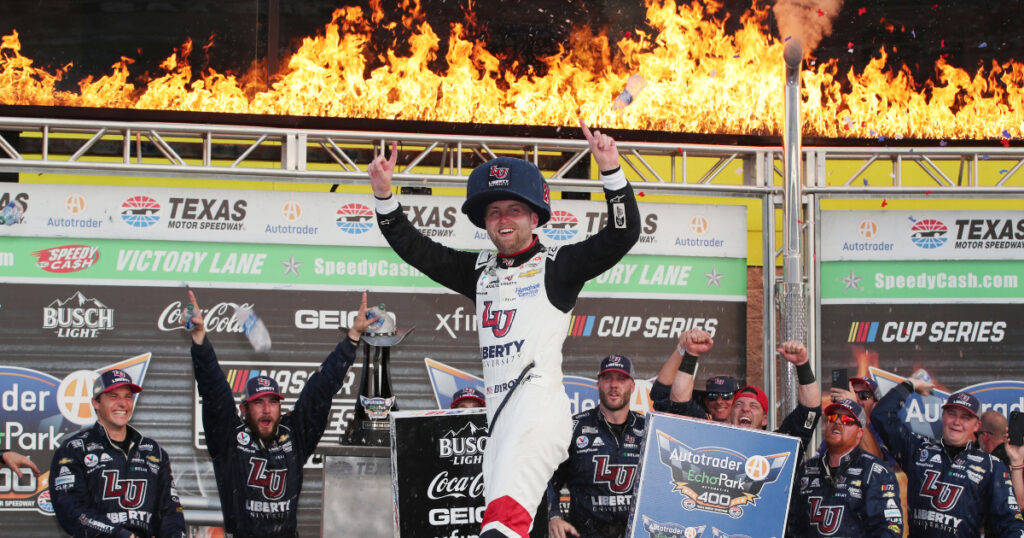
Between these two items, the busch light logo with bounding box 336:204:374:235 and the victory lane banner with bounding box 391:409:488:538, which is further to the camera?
the busch light logo with bounding box 336:204:374:235

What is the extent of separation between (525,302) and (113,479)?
132 inches

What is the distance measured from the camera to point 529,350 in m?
3.77

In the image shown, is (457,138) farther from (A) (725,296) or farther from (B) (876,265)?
(B) (876,265)

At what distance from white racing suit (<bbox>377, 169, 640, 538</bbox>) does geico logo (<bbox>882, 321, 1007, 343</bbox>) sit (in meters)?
5.83

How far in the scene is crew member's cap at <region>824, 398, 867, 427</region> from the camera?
20.7ft

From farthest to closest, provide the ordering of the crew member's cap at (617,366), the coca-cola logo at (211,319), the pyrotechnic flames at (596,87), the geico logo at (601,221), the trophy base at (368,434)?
the pyrotechnic flames at (596,87) < the geico logo at (601,221) < the coca-cola logo at (211,319) < the trophy base at (368,434) < the crew member's cap at (617,366)

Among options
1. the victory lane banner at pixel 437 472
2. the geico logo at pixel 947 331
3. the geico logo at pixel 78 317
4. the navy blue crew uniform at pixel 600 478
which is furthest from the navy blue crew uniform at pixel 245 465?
the geico logo at pixel 947 331

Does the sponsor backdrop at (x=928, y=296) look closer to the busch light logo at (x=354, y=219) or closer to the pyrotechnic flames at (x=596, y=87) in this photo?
the pyrotechnic flames at (x=596, y=87)

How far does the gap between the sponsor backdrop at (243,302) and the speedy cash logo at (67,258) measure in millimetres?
11

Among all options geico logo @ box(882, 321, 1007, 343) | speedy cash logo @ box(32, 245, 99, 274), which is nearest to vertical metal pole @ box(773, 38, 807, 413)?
geico logo @ box(882, 321, 1007, 343)

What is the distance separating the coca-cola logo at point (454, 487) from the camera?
5.52 m

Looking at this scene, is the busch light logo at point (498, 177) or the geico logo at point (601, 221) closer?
the busch light logo at point (498, 177)

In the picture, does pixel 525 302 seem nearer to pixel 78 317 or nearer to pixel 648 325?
pixel 648 325

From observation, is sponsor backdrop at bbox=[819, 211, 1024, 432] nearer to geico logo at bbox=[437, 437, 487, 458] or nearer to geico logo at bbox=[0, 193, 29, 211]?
geico logo at bbox=[437, 437, 487, 458]
